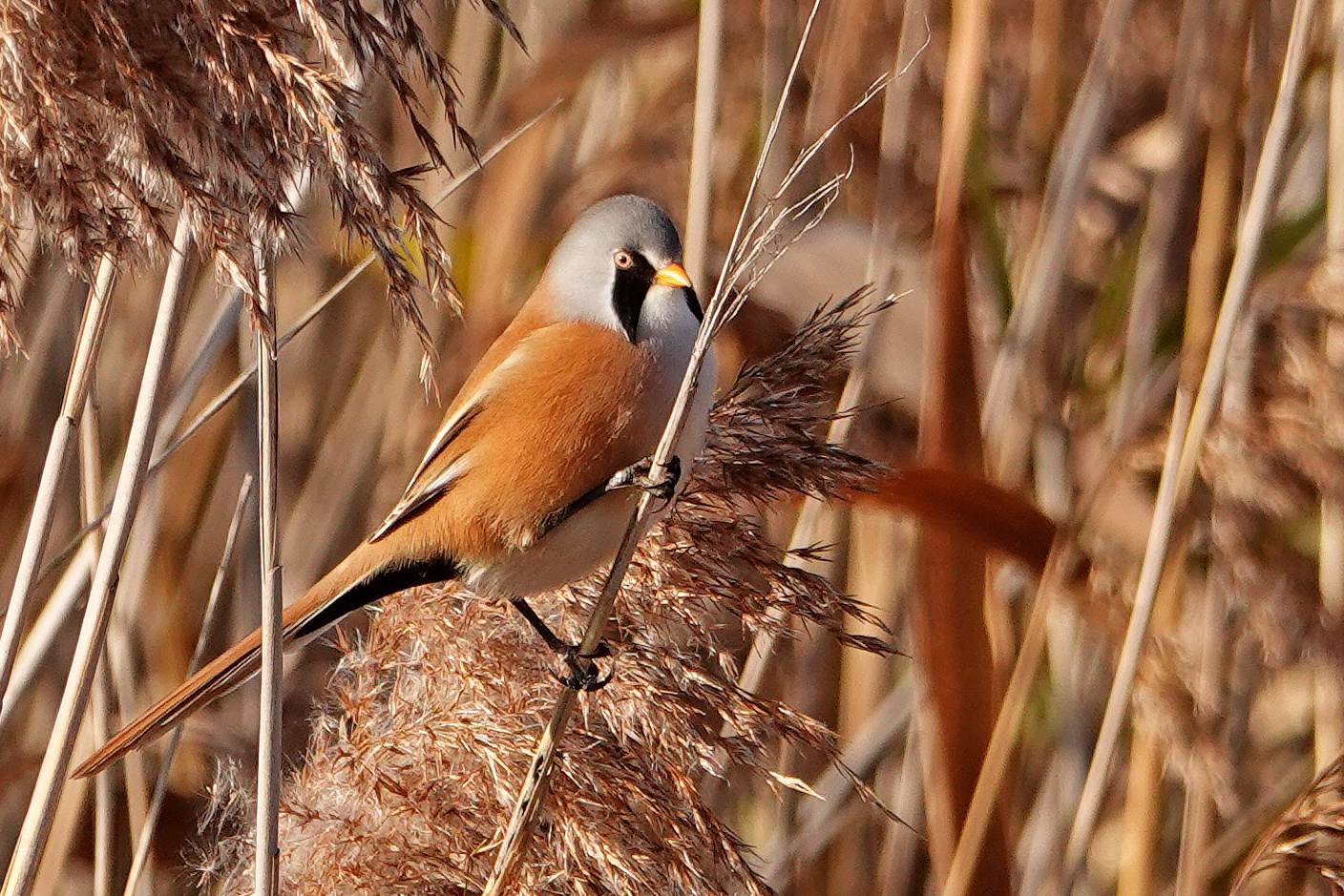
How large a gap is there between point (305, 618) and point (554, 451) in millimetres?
373

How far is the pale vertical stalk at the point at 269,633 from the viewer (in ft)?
4.18

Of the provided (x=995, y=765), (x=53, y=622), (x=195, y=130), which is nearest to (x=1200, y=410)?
(x=995, y=765)

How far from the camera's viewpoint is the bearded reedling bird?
179 cm

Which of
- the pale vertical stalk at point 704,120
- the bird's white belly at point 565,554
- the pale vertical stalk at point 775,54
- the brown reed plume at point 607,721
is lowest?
the brown reed plume at point 607,721

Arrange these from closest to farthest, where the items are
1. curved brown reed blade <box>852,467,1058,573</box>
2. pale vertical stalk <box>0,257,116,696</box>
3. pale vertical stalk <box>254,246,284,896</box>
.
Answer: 1. pale vertical stalk <box>254,246,284,896</box>
2. pale vertical stalk <box>0,257,116,696</box>
3. curved brown reed blade <box>852,467,1058,573</box>

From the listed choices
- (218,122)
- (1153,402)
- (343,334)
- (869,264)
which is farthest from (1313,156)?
(218,122)

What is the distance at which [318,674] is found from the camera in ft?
9.64

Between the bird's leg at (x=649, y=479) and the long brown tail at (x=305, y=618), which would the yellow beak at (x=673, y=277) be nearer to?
the bird's leg at (x=649, y=479)

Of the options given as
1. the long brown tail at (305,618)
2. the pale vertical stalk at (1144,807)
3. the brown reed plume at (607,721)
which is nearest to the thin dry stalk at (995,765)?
the pale vertical stalk at (1144,807)

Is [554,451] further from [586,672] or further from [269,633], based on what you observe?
[269,633]

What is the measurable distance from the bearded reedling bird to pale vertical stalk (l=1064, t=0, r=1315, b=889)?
0.69 m

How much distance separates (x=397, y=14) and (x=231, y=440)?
1.84 m

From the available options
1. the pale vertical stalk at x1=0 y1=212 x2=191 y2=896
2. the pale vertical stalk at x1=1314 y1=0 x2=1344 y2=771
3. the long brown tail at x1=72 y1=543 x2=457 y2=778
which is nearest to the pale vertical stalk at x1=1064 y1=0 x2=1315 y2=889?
the pale vertical stalk at x1=1314 y1=0 x2=1344 y2=771

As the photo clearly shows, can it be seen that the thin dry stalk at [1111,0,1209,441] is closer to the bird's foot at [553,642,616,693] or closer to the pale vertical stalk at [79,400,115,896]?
the bird's foot at [553,642,616,693]
